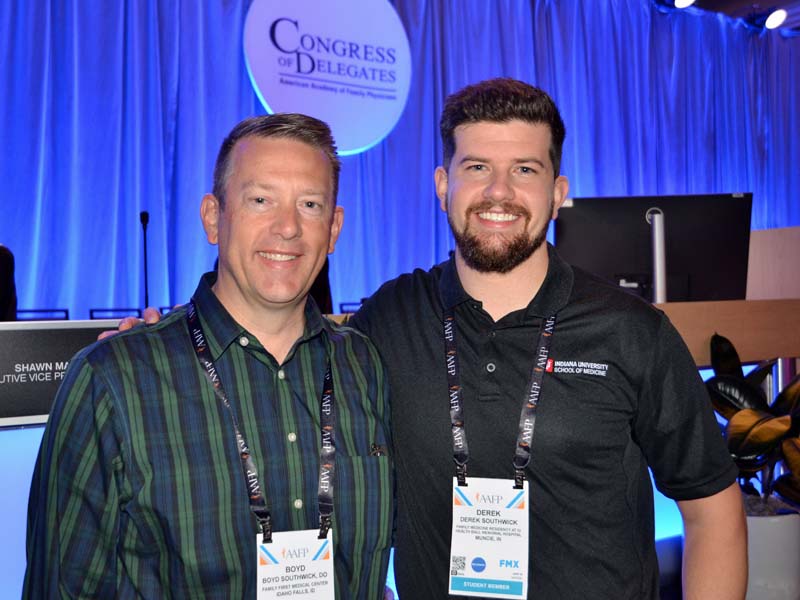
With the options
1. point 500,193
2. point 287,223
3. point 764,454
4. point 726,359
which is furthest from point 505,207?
point 764,454

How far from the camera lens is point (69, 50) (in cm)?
467

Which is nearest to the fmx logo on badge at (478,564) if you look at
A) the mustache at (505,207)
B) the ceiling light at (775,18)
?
the mustache at (505,207)

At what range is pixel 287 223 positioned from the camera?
1516mm

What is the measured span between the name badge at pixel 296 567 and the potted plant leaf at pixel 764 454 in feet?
5.44

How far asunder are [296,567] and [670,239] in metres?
2.29

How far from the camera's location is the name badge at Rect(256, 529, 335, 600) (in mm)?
1402

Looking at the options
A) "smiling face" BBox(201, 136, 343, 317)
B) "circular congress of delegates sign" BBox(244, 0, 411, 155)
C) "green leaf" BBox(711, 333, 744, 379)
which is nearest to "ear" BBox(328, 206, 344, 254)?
"smiling face" BBox(201, 136, 343, 317)

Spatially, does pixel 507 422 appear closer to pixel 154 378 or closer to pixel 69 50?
pixel 154 378

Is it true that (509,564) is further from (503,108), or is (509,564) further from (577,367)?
(503,108)

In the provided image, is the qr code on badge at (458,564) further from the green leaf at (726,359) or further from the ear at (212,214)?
the green leaf at (726,359)

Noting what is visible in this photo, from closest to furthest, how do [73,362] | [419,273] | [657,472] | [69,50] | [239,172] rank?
1. [73,362]
2. [239,172]
3. [657,472]
4. [419,273]
5. [69,50]

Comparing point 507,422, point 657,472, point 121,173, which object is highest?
point 121,173

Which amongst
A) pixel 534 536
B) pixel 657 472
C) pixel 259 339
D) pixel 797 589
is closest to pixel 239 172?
pixel 259 339

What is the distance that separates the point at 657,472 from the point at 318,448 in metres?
0.81
